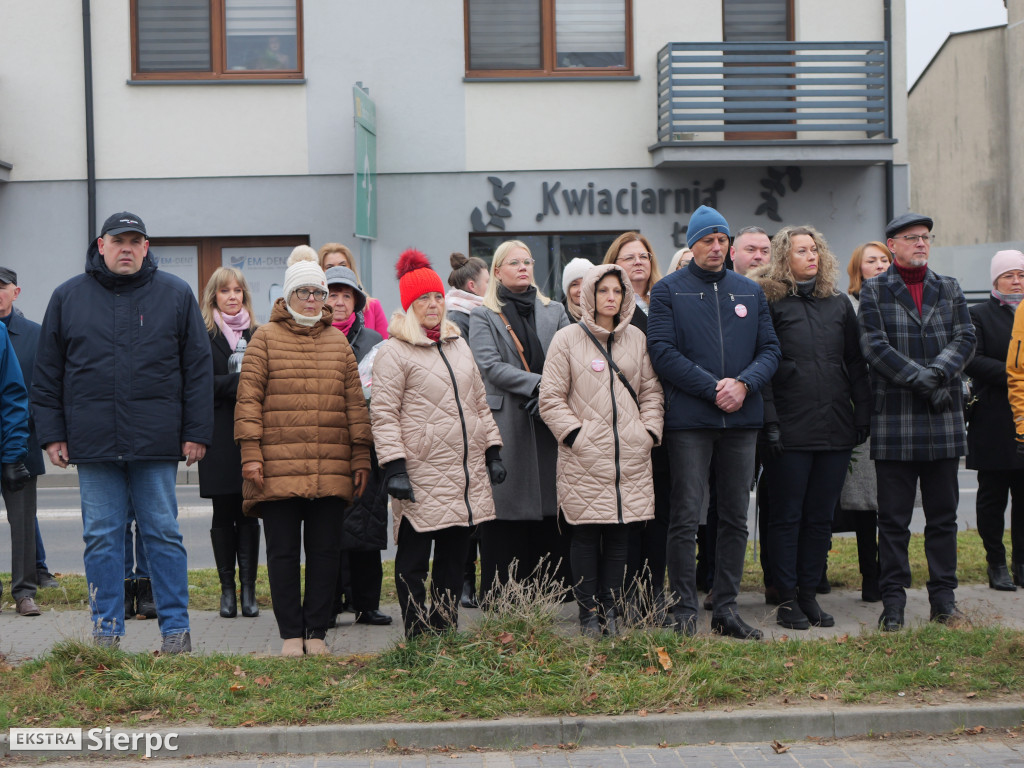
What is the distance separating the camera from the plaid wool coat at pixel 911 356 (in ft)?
21.1

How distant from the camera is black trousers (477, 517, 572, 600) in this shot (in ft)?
22.4

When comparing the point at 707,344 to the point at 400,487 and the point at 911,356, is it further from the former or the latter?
the point at 400,487

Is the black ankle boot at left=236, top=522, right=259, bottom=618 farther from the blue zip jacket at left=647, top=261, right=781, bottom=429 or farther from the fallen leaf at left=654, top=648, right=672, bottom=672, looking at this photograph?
the fallen leaf at left=654, top=648, right=672, bottom=672

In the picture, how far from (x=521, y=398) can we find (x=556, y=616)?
1500 mm

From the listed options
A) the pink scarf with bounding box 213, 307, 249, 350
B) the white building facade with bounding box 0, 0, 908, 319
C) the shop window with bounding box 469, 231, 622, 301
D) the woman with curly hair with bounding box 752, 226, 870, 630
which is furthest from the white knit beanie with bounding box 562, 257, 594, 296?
the shop window with bounding box 469, 231, 622, 301

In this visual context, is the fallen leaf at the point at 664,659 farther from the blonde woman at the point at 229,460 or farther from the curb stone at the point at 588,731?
the blonde woman at the point at 229,460

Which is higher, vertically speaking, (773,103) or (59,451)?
(773,103)

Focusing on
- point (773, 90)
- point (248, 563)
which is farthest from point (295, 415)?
point (773, 90)

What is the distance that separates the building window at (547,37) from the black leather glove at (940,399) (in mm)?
11560

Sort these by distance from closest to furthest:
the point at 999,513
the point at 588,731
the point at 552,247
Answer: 1. the point at 588,731
2. the point at 999,513
3. the point at 552,247

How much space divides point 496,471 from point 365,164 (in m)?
10.9

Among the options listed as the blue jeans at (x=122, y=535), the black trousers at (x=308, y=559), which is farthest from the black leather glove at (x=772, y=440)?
the blue jeans at (x=122, y=535)

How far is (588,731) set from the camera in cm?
485

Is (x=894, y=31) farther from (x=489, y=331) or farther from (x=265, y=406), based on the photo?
(x=265, y=406)
